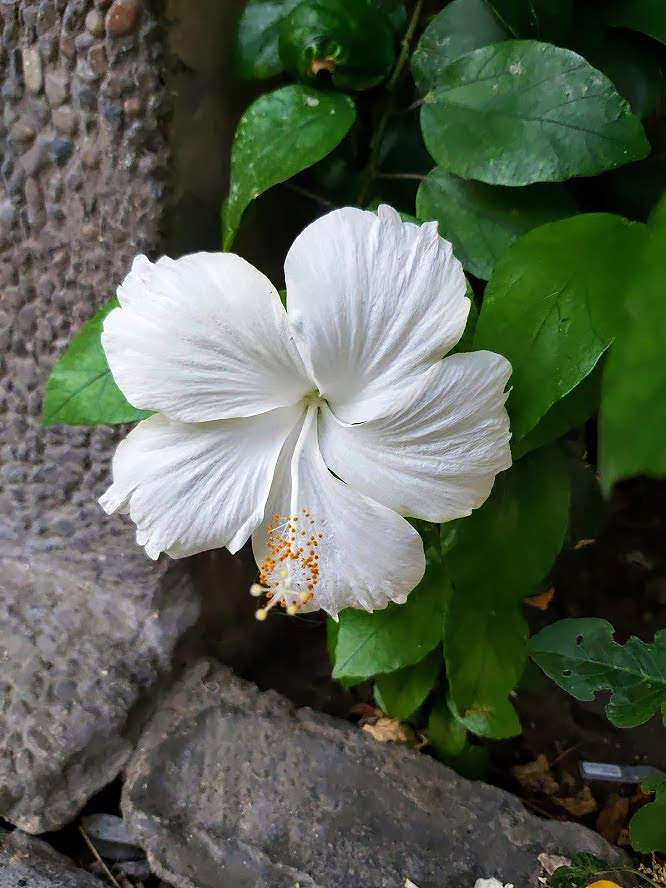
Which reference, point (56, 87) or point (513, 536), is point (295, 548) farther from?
point (56, 87)

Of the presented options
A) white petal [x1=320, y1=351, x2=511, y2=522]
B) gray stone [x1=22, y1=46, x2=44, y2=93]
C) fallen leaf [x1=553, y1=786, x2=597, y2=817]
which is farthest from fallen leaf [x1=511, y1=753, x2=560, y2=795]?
gray stone [x1=22, y1=46, x2=44, y2=93]

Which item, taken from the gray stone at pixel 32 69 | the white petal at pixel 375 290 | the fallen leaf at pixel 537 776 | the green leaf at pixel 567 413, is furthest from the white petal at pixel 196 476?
the fallen leaf at pixel 537 776

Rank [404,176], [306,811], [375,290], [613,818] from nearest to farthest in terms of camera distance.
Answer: [375,290], [404,176], [306,811], [613,818]

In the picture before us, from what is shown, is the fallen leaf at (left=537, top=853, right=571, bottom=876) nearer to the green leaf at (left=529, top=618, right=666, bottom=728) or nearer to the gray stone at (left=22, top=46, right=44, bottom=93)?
the green leaf at (left=529, top=618, right=666, bottom=728)

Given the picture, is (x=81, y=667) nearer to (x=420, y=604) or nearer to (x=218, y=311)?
(x=420, y=604)

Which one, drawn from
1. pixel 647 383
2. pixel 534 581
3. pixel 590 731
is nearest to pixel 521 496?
pixel 534 581

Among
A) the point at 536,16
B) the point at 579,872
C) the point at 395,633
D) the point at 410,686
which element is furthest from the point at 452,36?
the point at 579,872
